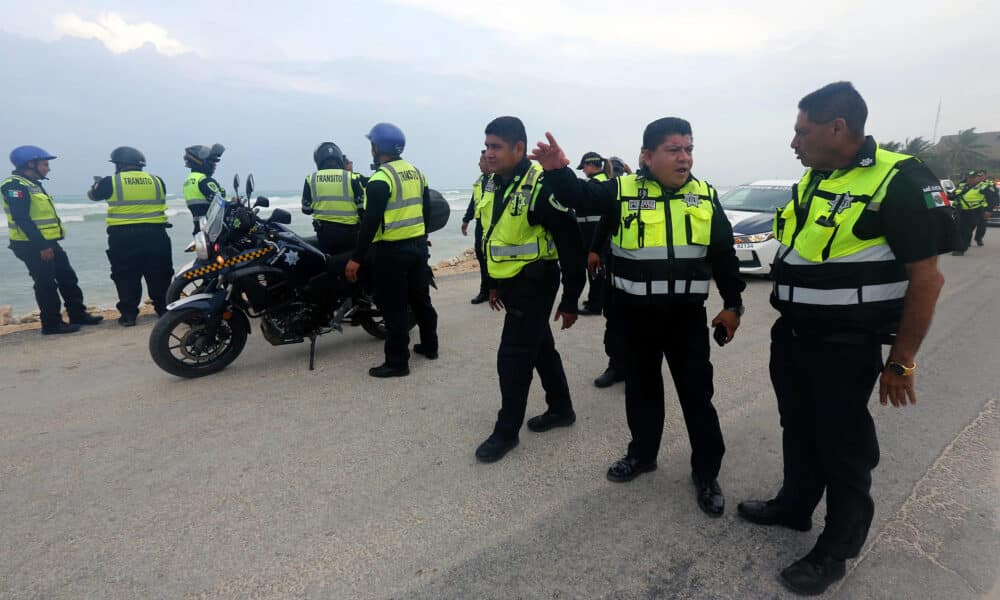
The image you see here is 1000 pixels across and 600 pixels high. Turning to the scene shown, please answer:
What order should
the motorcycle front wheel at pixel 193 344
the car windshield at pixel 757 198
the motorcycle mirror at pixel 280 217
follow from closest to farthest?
the motorcycle front wheel at pixel 193 344 → the motorcycle mirror at pixel 280 217 → the car windshield at pixel 757 198

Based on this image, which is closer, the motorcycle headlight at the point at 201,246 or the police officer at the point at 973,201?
the motorcycle headlight at the point at 201,246

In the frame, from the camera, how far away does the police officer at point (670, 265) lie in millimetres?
2305

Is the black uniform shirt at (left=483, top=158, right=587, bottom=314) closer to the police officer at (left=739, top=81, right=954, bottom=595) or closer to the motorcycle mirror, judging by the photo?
the police officer at (left=739, top=81, right=954, bottom=595)

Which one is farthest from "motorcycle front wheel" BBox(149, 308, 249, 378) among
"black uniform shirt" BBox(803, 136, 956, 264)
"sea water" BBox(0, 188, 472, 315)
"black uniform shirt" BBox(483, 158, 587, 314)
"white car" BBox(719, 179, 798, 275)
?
"white car" BBox(719, 179, 798, 275)

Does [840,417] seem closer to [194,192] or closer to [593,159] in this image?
[593,159]

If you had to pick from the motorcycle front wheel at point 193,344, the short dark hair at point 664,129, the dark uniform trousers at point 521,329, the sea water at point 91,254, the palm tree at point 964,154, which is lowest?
the sea water at point 91,254

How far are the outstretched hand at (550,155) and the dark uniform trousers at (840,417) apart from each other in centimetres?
113

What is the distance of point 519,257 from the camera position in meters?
2.86

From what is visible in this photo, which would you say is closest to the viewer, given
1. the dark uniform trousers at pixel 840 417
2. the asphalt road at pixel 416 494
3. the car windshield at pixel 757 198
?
the dark uniform trousers at pixel 840 417

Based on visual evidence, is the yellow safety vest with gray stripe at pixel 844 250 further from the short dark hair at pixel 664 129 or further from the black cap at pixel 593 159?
the black cap at pixel 593 159

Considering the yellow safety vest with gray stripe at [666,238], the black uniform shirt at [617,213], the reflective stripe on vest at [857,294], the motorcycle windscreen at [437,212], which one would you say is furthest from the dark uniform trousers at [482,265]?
the reflective stripe on vest at [857,294]

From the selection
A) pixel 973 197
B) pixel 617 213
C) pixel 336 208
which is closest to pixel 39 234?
pixel 336 208

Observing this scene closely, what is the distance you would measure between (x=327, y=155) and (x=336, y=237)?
99 cm

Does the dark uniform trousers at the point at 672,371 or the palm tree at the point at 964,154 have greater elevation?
the palm tree at the point at 964,154
